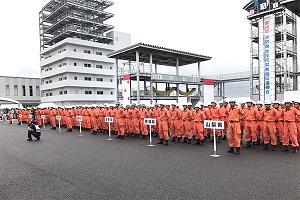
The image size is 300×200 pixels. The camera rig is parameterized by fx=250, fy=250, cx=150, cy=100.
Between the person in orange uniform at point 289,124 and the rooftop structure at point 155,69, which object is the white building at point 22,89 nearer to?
the rooftop structure at point 155,69

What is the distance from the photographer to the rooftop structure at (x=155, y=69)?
27.1m

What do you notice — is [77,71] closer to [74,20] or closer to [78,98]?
[78,98]

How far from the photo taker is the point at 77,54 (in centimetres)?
5222

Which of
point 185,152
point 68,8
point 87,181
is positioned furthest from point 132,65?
point 68,8

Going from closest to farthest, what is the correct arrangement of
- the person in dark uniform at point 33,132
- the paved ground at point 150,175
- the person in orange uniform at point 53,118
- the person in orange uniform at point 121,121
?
the paved ground at point 150,175 → the person in orange uniform at point 121,121 → the person in dark uniform at point 33,132 → the person in orange uniform at point 53,118

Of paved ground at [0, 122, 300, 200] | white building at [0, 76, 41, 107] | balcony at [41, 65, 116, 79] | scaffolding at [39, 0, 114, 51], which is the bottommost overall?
paved ground at [0, 122, 300, 200]

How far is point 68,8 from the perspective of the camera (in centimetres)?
5288

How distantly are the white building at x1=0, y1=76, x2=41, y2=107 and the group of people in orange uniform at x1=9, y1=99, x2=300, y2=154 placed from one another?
167 ft

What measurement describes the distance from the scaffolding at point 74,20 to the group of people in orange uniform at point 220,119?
40.9m

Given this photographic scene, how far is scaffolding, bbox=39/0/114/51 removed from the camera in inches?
2105

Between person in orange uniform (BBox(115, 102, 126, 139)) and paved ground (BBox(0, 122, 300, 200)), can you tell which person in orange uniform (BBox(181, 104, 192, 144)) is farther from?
person in orange uniform (BBox(115, 102, 126, 139))

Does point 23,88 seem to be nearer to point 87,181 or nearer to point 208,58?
point 208,58

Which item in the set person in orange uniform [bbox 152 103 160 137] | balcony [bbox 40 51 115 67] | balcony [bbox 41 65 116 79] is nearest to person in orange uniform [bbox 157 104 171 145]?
person in orange uniform [bbox 152 103 160 137]

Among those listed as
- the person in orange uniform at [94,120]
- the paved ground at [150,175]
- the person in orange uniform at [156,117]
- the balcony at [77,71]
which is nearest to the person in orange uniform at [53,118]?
the person in orange uniform at [94,120]
